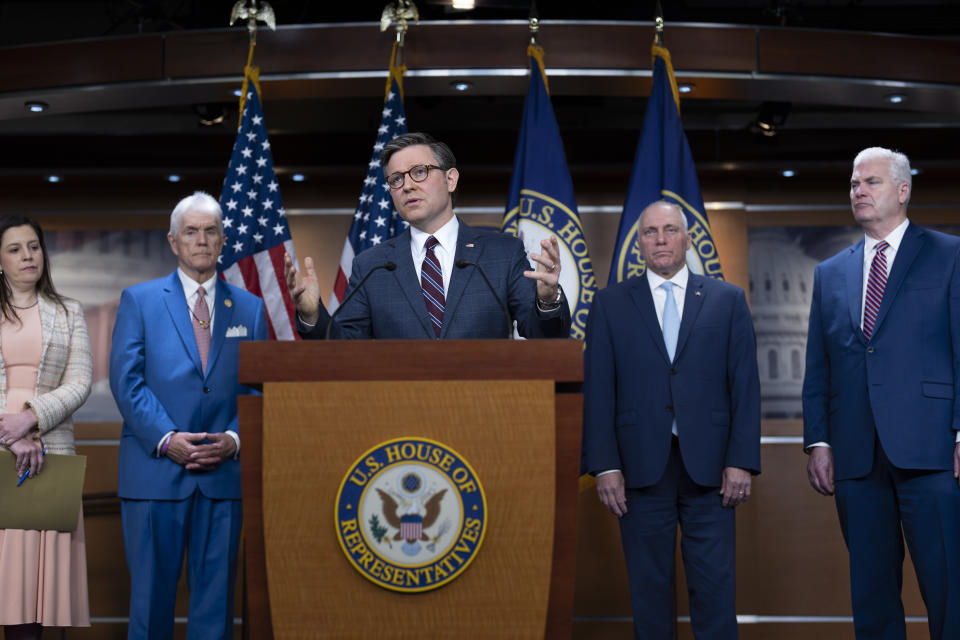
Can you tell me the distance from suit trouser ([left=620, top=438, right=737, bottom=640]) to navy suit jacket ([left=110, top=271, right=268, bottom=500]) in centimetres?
130

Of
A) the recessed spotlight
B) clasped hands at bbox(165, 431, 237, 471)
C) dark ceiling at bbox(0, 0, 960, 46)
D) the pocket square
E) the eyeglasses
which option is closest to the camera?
the eyeglasses

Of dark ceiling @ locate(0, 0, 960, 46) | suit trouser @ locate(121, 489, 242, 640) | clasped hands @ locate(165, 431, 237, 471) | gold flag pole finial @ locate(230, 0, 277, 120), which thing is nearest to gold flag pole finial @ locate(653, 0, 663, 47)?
dark ceiling @ locate(0, 0, 960, 46)

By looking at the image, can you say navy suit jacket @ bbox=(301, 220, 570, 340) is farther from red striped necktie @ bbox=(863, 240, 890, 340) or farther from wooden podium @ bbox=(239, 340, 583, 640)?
red striped necktie @ bbox=(863, 240, 890, 340)

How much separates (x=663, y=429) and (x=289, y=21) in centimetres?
303

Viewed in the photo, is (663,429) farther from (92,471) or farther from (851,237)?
(92,471)

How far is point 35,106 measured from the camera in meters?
4.34

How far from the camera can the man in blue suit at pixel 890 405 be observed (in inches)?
110

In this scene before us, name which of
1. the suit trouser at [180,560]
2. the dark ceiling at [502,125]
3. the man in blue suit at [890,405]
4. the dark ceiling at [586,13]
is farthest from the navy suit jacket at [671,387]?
the dark ceiling at [586,13]

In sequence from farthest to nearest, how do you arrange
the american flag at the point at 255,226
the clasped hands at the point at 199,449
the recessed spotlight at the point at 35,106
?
the recessed spotlight at the point at 35,106 → the american flag at the point at 255,226 → the clasped hands at the point at 199,449

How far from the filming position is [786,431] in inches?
189

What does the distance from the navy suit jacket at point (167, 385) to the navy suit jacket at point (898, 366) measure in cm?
188

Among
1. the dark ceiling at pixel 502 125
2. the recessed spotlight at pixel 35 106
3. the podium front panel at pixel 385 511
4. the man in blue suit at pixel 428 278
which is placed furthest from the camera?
the dark ceiling at pixel 502 125

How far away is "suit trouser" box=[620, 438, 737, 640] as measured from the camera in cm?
300

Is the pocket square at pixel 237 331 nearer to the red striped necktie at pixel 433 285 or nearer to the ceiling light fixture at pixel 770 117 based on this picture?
the red striped necktie at pixel 433 285
